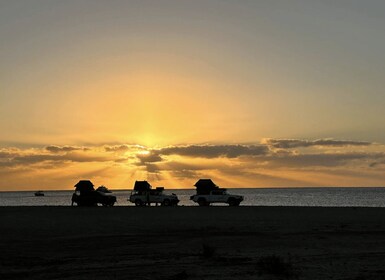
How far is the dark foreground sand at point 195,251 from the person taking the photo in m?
14.3

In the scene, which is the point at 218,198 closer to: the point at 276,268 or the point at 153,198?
the point at 153,198

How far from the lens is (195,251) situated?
18656 millimetres

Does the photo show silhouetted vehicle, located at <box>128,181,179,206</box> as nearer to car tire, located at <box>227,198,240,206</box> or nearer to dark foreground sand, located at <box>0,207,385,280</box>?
car tire, located at <box>227,198,240,206</box>

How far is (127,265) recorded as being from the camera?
15664mm

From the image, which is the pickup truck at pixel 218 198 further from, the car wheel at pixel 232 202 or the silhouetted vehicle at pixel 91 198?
the silhouetted vehicle at pixel 91 198

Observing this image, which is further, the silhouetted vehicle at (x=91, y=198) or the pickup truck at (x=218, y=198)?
the silhouetted vehicle at (x=91, y=198)

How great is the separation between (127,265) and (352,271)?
6379mm

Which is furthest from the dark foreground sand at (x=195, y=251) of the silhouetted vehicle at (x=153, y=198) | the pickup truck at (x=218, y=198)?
the silhouetted vehicle at (x=153, y=198)

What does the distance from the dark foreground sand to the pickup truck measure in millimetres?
25646

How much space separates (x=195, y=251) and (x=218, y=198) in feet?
126

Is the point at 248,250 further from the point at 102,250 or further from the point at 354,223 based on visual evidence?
the point at 354,223

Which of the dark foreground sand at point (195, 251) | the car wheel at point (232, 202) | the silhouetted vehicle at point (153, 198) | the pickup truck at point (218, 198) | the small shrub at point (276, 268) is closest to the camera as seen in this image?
the small shrub at point (276, 268)

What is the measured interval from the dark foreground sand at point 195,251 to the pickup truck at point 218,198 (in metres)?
25.6

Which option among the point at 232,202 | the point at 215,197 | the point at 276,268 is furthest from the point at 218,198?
the point at 276,268
